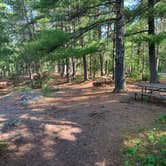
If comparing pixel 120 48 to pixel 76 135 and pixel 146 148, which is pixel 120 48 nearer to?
pixel 76 135

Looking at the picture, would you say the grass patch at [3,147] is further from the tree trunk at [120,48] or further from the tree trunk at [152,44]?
the tree trunk at [152,44]

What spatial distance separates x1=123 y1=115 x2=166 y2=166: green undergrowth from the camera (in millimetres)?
4430

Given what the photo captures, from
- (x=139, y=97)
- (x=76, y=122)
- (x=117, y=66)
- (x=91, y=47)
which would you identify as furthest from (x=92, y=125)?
(x=91, y=47)

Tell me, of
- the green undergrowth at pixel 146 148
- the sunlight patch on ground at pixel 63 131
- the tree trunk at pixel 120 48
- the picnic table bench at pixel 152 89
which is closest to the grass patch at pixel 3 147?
the sunlight patch on ground at pixel 63 131

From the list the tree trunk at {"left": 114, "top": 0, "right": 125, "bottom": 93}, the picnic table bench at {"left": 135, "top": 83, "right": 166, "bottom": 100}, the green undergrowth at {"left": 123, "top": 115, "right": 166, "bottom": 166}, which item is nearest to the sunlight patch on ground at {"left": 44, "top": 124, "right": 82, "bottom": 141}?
the green undergrowth at {"left": 123, "top": 115, "right": 166, "bottom": 166}

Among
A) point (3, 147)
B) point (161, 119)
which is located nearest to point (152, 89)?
point (161, 119)

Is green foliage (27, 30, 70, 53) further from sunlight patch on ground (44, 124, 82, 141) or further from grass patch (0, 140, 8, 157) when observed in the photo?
grass patch (0, 140, 8, 157)

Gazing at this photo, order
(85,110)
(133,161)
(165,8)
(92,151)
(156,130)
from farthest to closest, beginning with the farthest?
(165,8)
(85,110)
(156,130)
(92,151)
(133,161)

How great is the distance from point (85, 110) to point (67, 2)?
6.65 metres

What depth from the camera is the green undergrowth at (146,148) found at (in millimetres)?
4430

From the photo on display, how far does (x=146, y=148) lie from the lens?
497 centimetres

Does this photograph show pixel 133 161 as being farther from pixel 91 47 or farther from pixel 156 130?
pixel 91 47

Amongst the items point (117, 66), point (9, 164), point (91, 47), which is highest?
point (91, 47)

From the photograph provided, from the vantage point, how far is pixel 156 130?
233 inches
